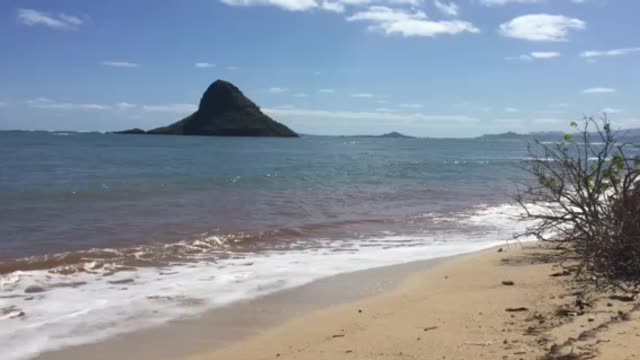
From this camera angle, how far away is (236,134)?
143750 mm

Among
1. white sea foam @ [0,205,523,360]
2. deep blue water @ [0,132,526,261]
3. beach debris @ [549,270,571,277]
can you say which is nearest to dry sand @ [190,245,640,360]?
beach debris @ [549,270,571,277]

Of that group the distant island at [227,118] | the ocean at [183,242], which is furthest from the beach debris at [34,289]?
the distant island at [227,118]

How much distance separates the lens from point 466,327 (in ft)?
17.1

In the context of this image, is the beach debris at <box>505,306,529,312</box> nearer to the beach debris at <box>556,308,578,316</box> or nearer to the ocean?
the beach debris at <box>556,308,578,316</box>

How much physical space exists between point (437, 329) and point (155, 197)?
51.6 ft

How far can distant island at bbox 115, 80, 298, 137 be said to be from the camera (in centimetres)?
14262

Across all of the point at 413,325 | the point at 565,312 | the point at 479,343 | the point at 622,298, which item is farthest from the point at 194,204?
the point at 479,343

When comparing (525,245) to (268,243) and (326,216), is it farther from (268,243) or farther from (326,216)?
(326,216)

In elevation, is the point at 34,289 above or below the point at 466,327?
below

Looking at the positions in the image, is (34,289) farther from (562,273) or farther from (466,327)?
(562,273)

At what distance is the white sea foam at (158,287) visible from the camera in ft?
19.4

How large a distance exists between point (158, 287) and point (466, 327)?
13.3ft

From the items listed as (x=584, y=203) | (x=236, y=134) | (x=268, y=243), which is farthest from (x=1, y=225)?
(x=236, y=134)

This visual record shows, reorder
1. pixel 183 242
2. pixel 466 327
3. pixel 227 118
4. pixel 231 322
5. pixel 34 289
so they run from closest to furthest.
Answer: pixel 466 327 → pixel 231 322 → pixel 34 289 → pixel 183 242 → pixel 227 118
